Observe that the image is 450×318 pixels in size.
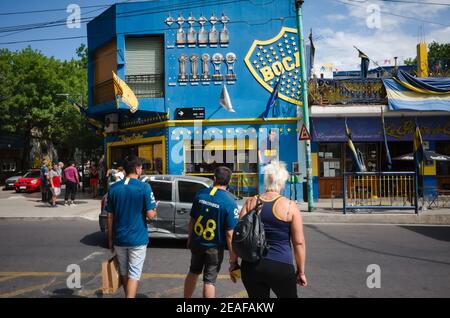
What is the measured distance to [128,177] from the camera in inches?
178

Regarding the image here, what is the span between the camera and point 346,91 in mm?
15953

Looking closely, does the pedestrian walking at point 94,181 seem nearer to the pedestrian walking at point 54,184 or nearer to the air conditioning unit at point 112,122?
the air conditioning unit at point 112,122

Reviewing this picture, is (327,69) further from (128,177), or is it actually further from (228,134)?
(128,177)

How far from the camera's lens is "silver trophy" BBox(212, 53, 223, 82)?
53.6ft

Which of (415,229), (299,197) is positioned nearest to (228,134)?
(299,197)

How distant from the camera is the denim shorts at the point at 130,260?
4.32m

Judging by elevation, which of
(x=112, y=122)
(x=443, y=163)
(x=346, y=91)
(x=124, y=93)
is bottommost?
(x=443, y=163)

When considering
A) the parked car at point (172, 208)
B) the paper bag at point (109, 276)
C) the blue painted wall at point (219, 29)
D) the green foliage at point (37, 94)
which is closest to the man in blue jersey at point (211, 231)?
the paper bag at point (109, 276)

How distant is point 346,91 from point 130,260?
13.7 m

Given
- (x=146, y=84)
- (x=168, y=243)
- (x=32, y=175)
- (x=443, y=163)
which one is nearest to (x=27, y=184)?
(x=32, y=175)

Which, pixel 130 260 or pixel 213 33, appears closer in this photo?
pixel 130 260

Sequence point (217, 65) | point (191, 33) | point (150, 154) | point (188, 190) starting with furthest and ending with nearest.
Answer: point (150, 154)
point (191, 33)
point (217, 65)
point (188, 190)

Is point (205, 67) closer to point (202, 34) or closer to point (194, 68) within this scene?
point (194, 68)

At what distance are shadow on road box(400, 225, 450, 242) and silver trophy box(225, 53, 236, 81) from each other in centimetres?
907
